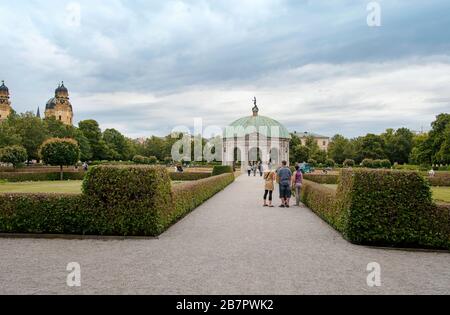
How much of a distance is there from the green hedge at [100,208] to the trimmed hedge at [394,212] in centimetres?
465

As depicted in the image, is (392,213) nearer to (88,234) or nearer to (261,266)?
(261,266)

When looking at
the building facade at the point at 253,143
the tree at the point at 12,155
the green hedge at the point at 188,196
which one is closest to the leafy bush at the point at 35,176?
the tree at the point at 12,155

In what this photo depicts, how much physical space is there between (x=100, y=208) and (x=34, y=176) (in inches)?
1179

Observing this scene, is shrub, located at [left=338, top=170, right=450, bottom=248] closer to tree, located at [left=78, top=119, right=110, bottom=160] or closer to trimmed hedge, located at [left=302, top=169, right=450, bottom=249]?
trimmed hedge, located at [left=302, top=169, right=450, bottom=249]

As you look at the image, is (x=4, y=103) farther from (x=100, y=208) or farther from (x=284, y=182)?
(x=100, y=208)

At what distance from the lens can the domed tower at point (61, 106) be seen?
113 meters

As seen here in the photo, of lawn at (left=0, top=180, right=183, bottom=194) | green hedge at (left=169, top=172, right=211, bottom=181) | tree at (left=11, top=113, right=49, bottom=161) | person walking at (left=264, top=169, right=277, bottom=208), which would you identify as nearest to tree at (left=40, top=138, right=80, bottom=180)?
green hedge at (left=169, top=172, right=211, bottom=181)

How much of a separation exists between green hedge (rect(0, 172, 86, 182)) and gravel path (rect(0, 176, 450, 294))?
2840cm
